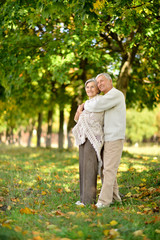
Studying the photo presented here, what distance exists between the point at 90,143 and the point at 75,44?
5.76 metres

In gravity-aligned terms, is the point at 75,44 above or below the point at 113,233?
above

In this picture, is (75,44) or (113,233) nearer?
(113,233)

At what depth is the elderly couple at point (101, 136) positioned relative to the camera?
4809mm

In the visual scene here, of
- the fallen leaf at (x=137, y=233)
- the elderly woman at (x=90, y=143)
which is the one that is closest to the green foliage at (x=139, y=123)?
the elderly woman at (x=90, y=143)

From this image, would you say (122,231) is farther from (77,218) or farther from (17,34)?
(17,34)

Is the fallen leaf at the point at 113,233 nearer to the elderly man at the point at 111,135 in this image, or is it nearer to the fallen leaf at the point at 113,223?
the fallen leaf at the point at 113,223

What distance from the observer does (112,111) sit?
484cm

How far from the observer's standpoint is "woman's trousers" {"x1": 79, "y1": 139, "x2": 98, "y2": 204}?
5.00 metres

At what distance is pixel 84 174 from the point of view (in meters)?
5.07

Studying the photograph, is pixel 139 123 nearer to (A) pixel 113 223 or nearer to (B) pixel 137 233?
(A) pixel 113 223

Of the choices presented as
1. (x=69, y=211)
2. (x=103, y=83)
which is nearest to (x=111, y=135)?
(x=103, y=83)

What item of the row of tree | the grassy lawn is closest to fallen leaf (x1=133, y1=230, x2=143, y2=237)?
the grassy lawn

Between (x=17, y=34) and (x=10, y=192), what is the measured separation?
649 cm

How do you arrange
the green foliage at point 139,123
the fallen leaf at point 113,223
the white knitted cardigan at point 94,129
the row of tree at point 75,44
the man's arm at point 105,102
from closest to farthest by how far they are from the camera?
the fallen leaf at point 113,223
the man's arm at point 105,102
the white knitted cardigan at point 94,129
the row of tree at point 75,44
the green foliage at point 139,123
